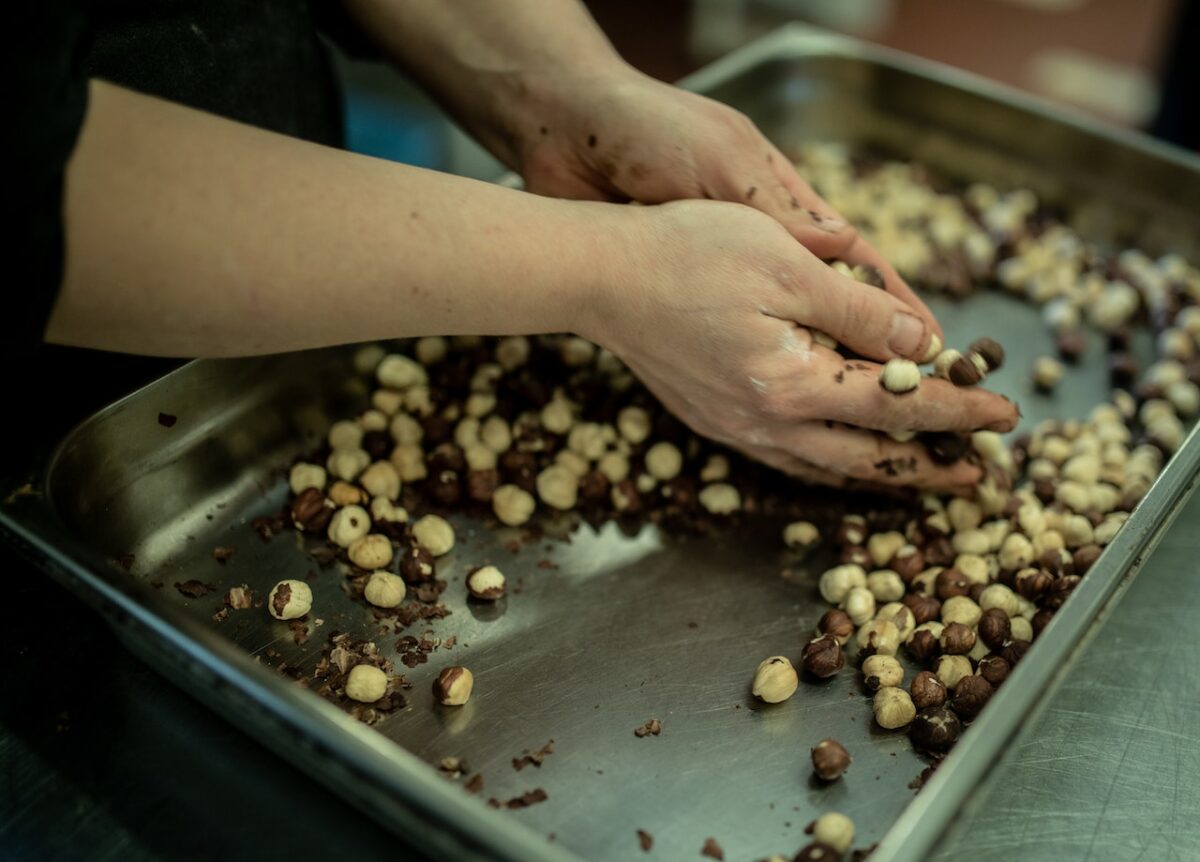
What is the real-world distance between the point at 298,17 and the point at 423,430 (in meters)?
0.43

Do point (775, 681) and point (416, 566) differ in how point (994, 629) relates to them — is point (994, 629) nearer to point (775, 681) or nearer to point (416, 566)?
point (775, 681)

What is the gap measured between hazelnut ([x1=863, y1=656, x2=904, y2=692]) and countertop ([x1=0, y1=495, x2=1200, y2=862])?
0.35ft

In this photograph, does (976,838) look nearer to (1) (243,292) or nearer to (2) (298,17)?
(1) (243,292)

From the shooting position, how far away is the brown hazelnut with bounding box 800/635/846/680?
92cm

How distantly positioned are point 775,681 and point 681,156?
1.62ft

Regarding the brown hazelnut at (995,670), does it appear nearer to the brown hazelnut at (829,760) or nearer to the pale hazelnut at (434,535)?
the brown hazelnut at (829,760)

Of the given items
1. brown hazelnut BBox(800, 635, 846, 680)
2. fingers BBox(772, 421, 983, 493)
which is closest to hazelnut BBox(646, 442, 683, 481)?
fingers BBox(772, 421, 983, 493)

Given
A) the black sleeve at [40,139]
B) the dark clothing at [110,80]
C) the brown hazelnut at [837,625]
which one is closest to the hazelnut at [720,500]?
the brown hazelnut at [837,625]

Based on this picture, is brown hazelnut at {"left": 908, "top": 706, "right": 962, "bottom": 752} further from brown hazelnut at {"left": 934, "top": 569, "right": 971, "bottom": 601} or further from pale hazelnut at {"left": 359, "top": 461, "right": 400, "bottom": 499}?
pale hazelnut at {"left": 359, "top": 461, "right": 400, "bottom": 499}

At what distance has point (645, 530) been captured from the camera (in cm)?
110

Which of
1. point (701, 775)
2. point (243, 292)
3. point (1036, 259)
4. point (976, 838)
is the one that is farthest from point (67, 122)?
point (1036, 259)

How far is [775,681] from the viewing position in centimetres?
91

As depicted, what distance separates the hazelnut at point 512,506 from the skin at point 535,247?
A: 172 mm

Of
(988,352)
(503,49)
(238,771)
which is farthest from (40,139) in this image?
(988,352)
